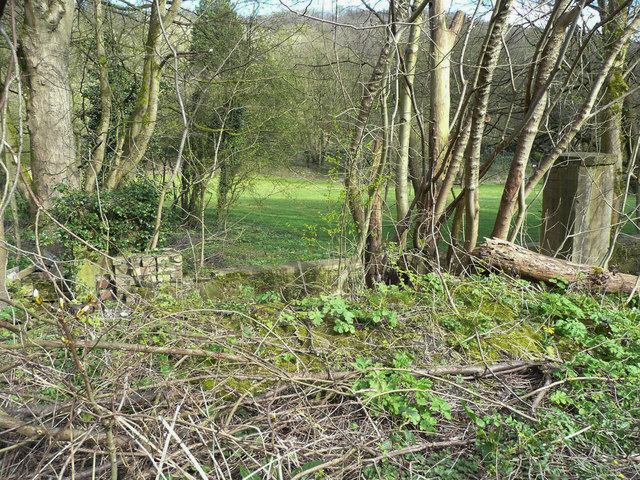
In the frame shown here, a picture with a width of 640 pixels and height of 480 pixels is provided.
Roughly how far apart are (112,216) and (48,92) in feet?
9.21

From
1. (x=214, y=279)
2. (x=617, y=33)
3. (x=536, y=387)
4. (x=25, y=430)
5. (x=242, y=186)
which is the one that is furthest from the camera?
(x=242, y=186)

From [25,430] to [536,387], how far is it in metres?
2.84

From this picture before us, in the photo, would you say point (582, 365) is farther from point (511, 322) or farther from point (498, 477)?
point (498, 477)

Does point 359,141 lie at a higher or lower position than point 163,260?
higher

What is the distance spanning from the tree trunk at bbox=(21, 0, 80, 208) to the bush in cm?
90

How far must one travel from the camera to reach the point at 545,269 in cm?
445

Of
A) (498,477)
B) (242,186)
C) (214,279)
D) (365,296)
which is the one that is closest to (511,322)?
(365,296)

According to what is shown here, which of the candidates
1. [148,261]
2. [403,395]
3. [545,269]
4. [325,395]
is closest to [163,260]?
[148,261]

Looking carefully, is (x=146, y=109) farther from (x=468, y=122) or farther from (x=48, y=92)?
(x=468, y=122)

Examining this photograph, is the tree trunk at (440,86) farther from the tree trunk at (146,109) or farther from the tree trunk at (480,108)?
the tree trunk at (146,109)

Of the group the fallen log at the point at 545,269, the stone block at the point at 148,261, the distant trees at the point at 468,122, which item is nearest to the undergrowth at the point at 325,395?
the fallen log at the point at 545,269

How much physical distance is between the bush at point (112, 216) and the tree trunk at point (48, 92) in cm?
90

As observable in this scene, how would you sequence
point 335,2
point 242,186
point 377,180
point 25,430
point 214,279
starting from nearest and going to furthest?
point 25,430 → point 335,2 → point 377,180 → point 214,279 → point 242,186

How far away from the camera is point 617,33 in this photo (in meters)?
7.23
